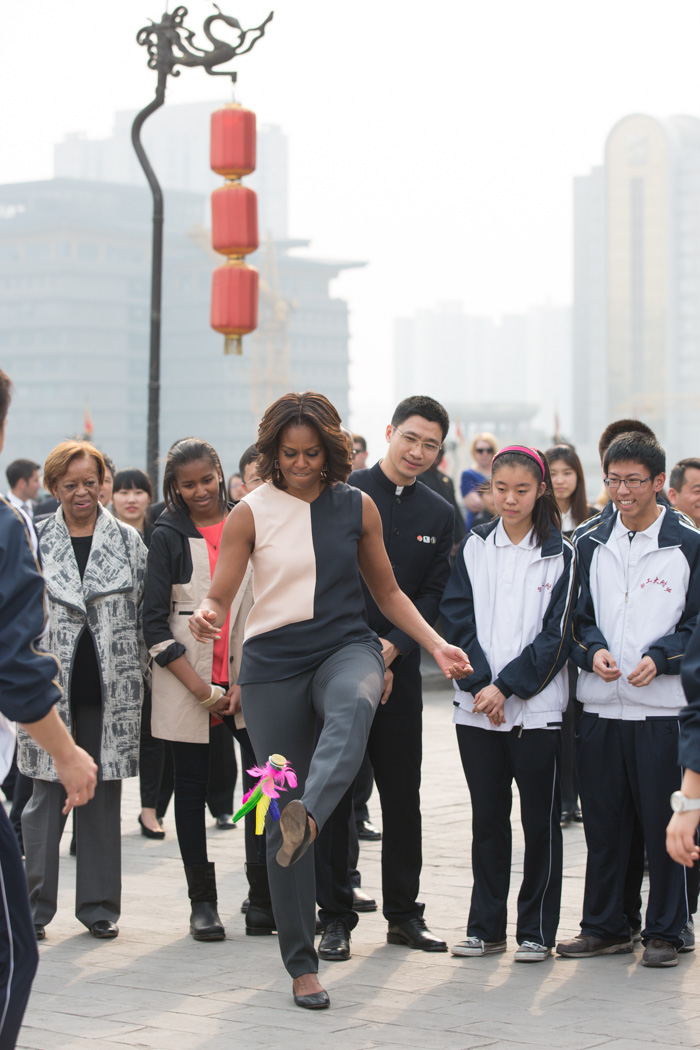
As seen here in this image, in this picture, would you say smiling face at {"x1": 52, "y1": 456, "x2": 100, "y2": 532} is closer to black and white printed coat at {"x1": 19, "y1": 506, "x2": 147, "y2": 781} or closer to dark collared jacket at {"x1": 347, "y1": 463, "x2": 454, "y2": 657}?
black and white printed coat at {"x1": 19, "y1": 506, "x2": 147, "y2": 781}

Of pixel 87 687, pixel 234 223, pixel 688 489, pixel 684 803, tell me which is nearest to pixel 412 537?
pixel 87 687

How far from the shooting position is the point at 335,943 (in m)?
4.09

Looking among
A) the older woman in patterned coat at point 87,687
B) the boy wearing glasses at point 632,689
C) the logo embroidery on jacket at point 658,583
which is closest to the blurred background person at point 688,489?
the boy wearing glasses at point 632,689

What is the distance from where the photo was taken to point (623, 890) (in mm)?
4195

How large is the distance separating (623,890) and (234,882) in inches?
65.6

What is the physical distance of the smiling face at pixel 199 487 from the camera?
459 cm

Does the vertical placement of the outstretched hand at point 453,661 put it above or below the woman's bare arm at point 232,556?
below

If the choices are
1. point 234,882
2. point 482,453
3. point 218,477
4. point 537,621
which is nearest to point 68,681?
point 218,477

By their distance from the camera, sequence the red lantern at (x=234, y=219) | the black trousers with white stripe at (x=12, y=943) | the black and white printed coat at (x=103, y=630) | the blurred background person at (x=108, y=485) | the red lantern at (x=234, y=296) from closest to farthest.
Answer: the black trousers with white stripe at (x=12, y=943) → the black and white printed coat at (x=103, y=630) → the blurred background person at (x=108, y=485) → the red lantern at (x=234, y=219) → the red lantern at (x=234, y=296)

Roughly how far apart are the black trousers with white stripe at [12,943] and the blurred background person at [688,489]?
11.8 ft

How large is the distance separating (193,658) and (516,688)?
3.89 feet

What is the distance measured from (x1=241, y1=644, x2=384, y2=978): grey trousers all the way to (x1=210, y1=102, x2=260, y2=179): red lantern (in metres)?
9.18

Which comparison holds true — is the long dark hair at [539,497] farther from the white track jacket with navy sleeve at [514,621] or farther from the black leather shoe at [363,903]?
the black leather shoe at [363,903]

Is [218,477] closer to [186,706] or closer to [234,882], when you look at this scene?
[186,706]
